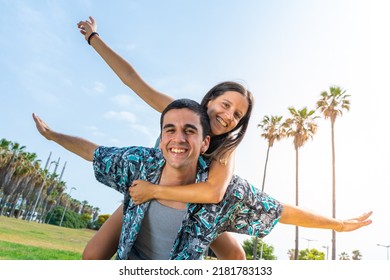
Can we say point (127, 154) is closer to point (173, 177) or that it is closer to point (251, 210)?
point (173, 177)

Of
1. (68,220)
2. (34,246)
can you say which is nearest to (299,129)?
(34,246)

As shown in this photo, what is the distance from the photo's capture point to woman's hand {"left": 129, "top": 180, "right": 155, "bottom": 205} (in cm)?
261

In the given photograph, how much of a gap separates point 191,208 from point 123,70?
1.15m

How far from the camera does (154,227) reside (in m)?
2.66

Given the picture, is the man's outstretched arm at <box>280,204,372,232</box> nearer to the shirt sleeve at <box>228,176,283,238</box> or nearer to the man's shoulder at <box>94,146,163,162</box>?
the shirt sleeve at <box>228,176,283,238</box>

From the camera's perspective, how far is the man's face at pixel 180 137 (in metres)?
2.54

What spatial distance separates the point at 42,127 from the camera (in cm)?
307
